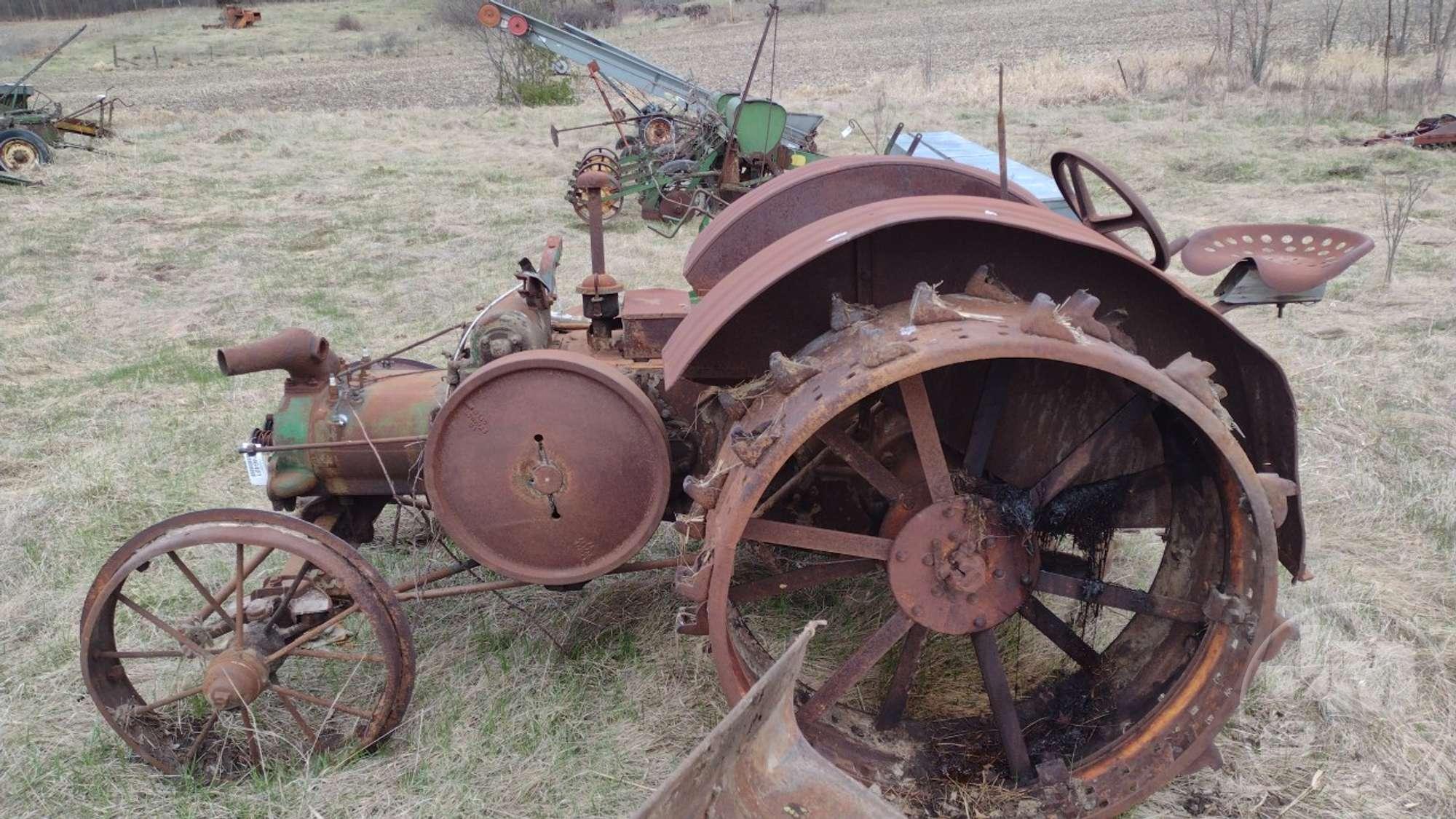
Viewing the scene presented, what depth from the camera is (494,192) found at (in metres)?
10.7

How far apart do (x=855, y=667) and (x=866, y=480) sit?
0.57m

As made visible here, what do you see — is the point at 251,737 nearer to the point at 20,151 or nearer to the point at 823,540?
the point at 823,540

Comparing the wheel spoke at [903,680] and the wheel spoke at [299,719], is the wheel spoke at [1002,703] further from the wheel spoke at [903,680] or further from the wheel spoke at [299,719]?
the wheel spoke at [299,719]

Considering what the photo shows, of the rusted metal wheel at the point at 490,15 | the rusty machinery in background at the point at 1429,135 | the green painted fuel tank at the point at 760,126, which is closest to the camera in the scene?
the green painted fuel tank at the point at 760,126

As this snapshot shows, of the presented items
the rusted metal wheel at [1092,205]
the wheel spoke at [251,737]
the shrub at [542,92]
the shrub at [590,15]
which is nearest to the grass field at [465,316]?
the wheel spoke at [251,737]

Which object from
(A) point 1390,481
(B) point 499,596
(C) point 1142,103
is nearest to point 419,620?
(B) point 499,596

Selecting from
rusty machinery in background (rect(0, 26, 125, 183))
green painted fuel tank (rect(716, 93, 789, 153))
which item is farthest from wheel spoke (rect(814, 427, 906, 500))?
rusty machinery in background (rect(0, 26, 125, 183))

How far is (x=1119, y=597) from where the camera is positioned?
2275 millimetres

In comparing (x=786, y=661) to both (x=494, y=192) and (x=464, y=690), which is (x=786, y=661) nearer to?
(x=464, y=690)

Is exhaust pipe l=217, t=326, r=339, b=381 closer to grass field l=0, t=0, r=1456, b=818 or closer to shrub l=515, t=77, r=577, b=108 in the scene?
grass field l=0, t=0, r=1456, b=818

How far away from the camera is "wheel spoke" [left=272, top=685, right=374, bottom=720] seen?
8.26 ft

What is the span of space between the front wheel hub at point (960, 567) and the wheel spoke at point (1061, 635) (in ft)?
0.90

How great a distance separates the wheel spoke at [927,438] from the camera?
206cm

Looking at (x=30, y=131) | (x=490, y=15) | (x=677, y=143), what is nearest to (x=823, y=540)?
(x=677, y=143)
